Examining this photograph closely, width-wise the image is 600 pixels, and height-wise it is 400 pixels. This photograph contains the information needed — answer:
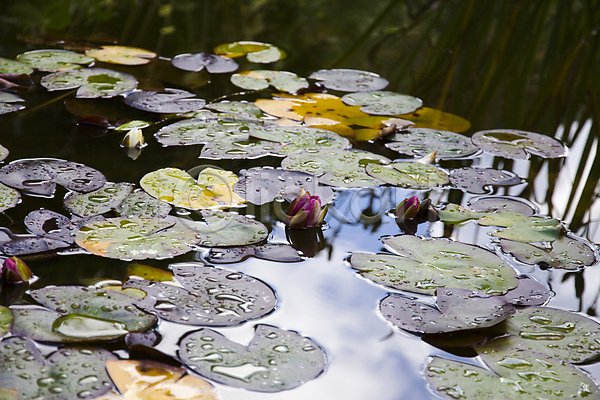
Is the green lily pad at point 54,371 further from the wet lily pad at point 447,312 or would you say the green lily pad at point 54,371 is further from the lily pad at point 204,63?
the lily pad at point 204,63

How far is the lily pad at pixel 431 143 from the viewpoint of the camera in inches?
73.7

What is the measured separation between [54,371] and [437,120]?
5.57 ft

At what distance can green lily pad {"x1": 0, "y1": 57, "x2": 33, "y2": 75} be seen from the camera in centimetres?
214

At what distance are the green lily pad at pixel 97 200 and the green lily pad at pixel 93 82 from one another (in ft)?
2.43

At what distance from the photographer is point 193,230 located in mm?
1299

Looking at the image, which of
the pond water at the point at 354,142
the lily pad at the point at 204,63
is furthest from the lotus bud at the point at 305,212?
the lily pad at the point at 204,63

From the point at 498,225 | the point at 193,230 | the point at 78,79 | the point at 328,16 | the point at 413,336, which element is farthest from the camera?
the point at 328,16

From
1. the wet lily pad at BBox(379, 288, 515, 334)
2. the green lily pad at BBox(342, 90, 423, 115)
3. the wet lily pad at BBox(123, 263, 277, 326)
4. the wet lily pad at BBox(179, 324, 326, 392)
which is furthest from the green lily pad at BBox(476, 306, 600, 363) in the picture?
the green lily pad at BBox(342, 90, 423, 115)

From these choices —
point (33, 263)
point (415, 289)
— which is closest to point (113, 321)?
point (33, 263)

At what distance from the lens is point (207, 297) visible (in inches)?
41.9

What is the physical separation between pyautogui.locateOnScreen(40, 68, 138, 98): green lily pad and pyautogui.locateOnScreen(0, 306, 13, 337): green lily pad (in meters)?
1.23

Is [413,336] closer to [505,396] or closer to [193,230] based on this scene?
[505,396]

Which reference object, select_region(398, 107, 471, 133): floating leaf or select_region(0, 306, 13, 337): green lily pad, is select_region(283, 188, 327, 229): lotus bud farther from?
select_region(398, 107, 471, 133): floating leaf

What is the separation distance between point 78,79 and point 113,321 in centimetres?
147
